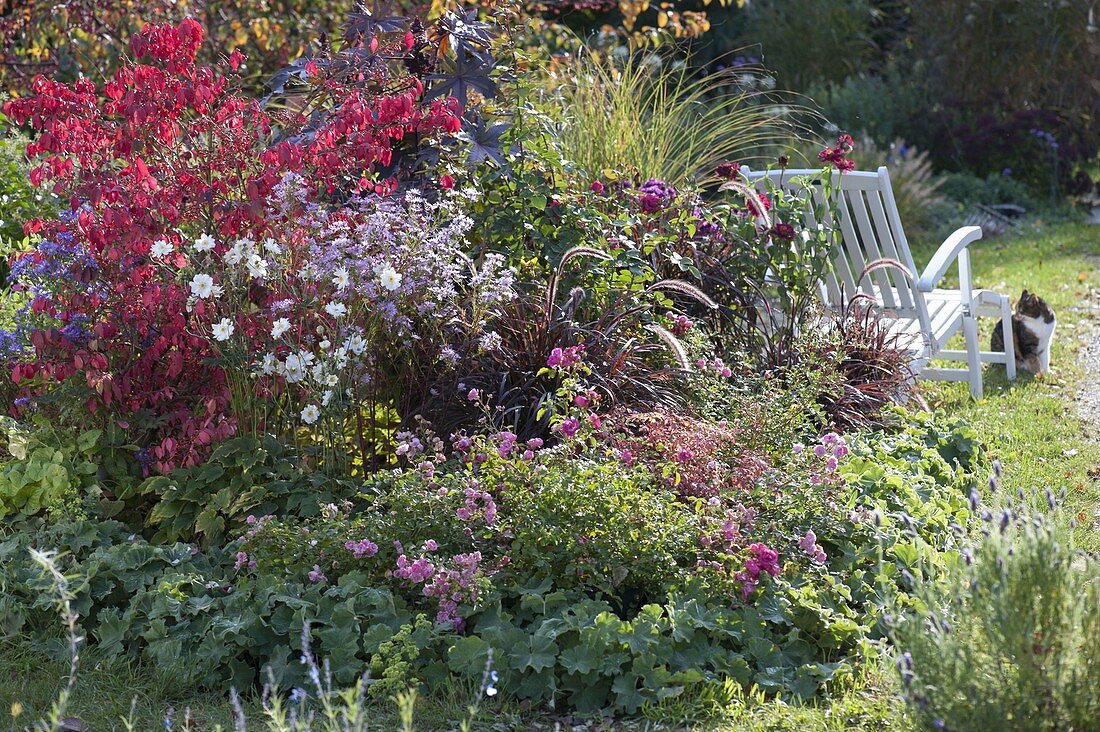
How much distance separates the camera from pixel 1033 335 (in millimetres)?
5891

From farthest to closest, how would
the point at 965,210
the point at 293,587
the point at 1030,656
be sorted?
the point at 965,210 < the point at 293,587 < the point at 1030,656

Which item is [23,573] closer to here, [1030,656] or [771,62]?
[1030,656]

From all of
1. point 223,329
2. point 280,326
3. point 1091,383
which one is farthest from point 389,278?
point 1091,383

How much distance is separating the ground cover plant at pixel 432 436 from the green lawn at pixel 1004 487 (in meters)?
0.01

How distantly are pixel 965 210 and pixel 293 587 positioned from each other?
8601 mm

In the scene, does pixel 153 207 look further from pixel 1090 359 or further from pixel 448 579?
pixel 1090 359

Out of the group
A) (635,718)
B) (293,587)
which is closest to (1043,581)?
(635,718)

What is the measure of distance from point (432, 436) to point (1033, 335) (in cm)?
350

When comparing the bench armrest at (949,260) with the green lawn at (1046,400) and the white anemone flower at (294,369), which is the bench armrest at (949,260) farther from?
the white anemone flower at (294,369)

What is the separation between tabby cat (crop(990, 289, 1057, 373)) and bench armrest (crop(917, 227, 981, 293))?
0.44 metres

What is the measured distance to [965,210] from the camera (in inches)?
406

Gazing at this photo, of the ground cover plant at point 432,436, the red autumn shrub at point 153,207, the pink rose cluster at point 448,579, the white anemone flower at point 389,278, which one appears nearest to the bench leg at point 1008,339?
the ground cover plant at point 432,436

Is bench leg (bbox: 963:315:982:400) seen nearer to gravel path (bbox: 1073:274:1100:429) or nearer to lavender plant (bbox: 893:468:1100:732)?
gravel path (bbox: 1073:274:1100:429)

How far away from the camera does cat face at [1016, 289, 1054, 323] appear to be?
5953mm
